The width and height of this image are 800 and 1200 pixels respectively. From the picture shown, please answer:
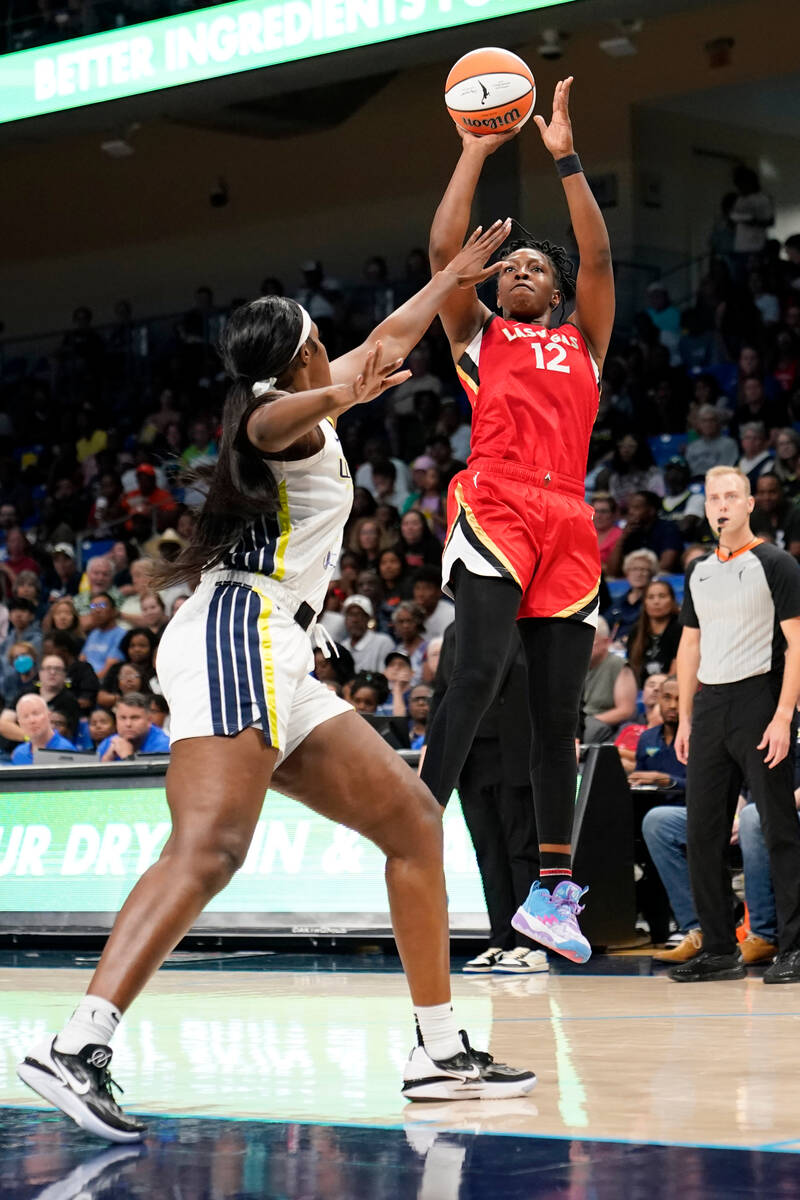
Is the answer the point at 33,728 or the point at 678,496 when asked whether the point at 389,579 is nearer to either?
the point at 678,496

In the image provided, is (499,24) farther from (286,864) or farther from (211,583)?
(211,583)

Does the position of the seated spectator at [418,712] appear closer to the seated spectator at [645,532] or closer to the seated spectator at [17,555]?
the seated spectator at [645,532]

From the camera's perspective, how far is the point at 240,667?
11.8 feet

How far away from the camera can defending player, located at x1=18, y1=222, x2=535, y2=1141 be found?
3.43 metres

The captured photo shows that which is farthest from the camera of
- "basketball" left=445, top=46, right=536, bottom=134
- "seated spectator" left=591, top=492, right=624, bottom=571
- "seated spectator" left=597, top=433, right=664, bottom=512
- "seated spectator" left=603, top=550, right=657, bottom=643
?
"seated spectator" left=597, top=433, right=664, bottom=512

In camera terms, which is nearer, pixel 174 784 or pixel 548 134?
pixel 174 784

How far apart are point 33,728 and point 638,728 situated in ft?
12.9

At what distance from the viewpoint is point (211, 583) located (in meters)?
3.77

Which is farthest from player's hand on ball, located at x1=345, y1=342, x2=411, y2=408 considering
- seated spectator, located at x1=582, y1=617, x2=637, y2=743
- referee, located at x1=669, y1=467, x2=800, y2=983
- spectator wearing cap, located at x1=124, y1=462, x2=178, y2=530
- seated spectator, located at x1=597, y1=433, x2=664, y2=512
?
spectator wearing cap, located at x1=124, y1=462, x2=178, y2=530

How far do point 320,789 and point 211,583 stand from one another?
→ 53 centimetres

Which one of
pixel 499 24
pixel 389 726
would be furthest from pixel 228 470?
pixel 499 24

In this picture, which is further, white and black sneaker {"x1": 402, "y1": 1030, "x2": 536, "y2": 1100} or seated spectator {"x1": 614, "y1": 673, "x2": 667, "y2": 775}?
seated spectator {"x1": 614, "y1": 673, "x2": 667, "y2": 775}

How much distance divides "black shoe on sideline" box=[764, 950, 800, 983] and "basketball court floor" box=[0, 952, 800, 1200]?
0.26m

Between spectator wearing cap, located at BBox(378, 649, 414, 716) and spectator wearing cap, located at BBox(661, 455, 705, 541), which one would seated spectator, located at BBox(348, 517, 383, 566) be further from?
spectator wearing cap, located at BBox(378, 649, 414, 716)
